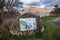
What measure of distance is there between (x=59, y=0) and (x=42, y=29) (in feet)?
1.90

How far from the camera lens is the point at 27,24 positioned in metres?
3.02

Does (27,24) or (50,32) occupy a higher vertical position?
(27,24)

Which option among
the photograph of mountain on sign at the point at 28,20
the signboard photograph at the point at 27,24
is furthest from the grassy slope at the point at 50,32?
the signboard photograph at the point at 27,24

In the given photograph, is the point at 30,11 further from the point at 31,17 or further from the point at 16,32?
the point at 16,32

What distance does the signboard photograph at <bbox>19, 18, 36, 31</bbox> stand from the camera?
300 cm

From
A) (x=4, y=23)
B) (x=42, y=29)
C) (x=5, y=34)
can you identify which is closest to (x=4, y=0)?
(x=4, y=23)

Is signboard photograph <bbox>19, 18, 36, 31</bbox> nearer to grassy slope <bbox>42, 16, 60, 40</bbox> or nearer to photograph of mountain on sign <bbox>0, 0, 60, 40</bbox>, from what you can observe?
photograph of mountain on sign <bbox>0, 0, 60, 40</bbox>

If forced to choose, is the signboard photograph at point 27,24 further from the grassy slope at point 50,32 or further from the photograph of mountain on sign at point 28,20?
the grassy slope at point 50,32

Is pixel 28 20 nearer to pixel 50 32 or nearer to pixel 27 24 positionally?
pixel 27 24

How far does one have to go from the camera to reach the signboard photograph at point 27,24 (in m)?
3.00

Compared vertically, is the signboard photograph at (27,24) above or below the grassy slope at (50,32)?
above

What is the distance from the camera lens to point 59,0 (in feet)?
10.1

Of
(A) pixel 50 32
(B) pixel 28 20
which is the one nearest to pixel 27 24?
(B) pixel 28 20

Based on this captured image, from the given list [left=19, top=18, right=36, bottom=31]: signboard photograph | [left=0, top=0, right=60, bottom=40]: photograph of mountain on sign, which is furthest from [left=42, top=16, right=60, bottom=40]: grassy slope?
[left=19, top=18, right=36, bottom=31]: signboard photograph
